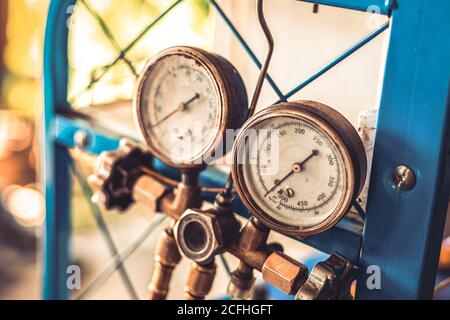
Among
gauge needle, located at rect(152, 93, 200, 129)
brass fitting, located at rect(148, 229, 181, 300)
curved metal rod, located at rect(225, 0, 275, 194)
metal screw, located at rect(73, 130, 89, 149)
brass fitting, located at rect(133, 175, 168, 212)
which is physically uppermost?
curved metal rod, located at rect(225, 0, 275, 194)

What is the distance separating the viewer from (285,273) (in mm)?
949

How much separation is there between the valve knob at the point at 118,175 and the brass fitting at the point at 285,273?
419 millimetres

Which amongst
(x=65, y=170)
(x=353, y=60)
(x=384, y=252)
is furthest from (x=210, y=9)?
(x=384, y=252)

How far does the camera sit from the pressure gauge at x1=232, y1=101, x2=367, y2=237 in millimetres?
847

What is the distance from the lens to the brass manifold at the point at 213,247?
97cm

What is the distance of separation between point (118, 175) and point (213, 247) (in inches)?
14.3

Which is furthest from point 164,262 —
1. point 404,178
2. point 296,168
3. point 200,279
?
point 404,178

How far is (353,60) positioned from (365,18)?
8cm

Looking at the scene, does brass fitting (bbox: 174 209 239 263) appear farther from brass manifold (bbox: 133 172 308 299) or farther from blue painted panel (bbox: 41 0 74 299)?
blue painted panel (bbox: 41 0 74 299)

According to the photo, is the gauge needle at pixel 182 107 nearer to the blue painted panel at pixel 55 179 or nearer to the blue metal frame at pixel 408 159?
the blue metal frame at pixel 408 159

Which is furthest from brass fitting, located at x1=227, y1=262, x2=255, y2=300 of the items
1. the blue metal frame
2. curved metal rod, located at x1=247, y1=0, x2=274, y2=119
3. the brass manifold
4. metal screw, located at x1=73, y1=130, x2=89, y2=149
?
metal screw, located at x1=73, y1=130, x2=89, y2=149

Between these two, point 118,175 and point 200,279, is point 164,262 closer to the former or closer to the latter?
point 200,279

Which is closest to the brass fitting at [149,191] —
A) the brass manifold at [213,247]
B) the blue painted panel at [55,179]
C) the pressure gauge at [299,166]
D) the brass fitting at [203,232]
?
the brass manifold at [213,247]

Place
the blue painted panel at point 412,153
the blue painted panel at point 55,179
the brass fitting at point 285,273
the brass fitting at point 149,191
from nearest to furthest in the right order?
the blue painted panel at point 412,153, the brass fitting at point 285,273, the brass fitting at point 149,191, the blue painted panel at point 55,179
